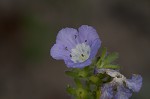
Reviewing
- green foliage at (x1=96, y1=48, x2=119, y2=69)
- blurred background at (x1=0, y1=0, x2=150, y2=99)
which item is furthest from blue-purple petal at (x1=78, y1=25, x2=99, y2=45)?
blurred background at (x1=0, y1=0, x2=150, y2=99)

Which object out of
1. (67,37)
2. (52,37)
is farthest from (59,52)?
(52,37)

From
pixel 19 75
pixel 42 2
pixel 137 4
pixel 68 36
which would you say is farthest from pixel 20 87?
pixel 68 36

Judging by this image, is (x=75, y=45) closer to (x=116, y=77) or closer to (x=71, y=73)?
(x=71, y=73)

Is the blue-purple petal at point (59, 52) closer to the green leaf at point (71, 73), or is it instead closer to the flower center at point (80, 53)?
the flower center at point (80, 53)

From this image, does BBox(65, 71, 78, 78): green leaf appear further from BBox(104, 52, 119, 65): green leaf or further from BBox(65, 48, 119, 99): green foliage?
BBox(104, 52, 119, 65): green leaf

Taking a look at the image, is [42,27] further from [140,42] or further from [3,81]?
[140,42]
